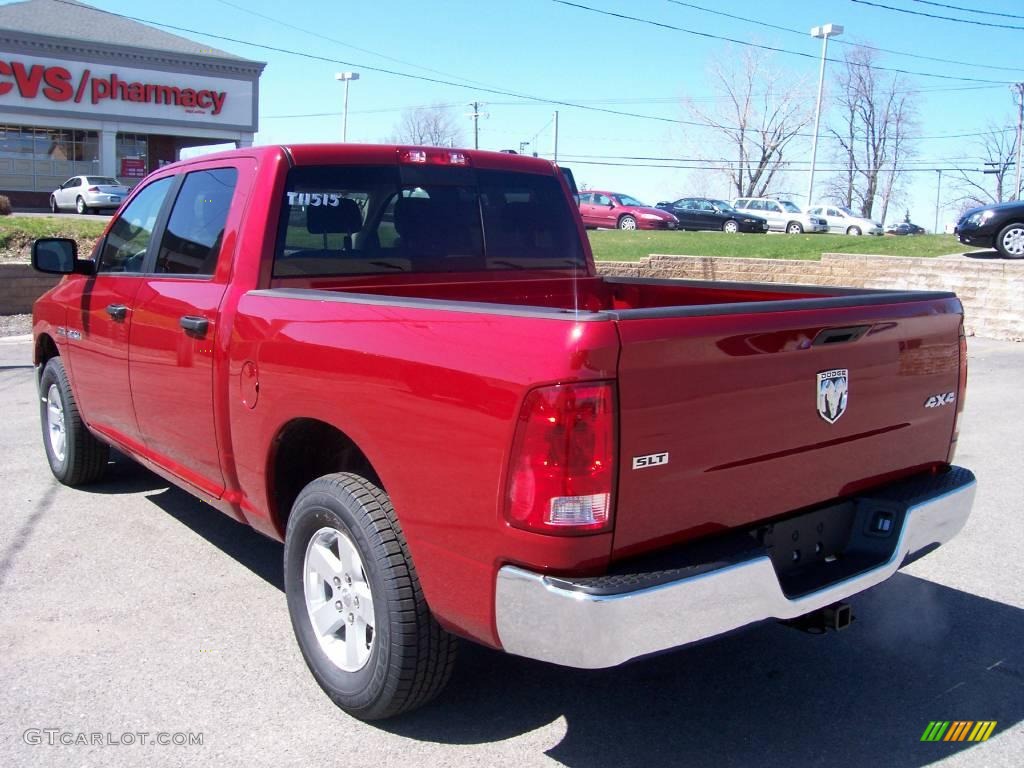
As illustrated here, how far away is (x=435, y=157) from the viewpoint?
15.2ft

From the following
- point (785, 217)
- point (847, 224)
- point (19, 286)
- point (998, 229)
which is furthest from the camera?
point (847, 224)

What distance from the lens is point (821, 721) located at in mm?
3494

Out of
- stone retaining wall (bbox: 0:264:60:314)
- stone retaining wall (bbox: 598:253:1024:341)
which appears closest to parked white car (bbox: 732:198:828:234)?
stone retaining wall (bbox: 598:253:1024:341)

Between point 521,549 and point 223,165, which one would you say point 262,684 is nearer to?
point 521,549

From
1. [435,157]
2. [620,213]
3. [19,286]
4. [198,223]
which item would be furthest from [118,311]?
[620,213]

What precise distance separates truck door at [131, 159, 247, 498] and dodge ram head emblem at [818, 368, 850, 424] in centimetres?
225

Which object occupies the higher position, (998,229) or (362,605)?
(998,229)

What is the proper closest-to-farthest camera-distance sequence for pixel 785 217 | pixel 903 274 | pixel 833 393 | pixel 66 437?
pixel 833 393 → pixel 66 437 → pixel 903 274 → pixel 785 217

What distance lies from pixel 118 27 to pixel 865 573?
45598 millimetres

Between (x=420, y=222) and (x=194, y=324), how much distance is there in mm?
1106

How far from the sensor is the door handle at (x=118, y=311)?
4805mm

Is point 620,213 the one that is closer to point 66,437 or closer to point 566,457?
point 66,437

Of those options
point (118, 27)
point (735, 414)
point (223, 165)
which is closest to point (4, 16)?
point (118, 27)

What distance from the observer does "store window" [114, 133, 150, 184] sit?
1638 inches
